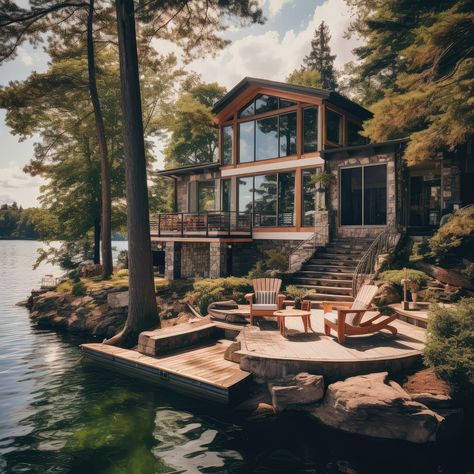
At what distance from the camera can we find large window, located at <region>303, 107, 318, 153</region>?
17.5 meters

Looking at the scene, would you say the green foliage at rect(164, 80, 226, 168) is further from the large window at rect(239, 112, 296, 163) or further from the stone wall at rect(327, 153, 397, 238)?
the stone wall at rect(327, 153, 397, 238)

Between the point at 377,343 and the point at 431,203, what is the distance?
1311cm

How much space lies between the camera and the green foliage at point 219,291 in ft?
43.6

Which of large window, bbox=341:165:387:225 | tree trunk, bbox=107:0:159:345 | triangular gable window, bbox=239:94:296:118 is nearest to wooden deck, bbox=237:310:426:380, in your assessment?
tree trunk, bbox=107:0:159:345

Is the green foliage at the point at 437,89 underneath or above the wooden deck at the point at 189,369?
above

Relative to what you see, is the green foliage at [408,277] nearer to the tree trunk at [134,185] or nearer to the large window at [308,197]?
the large window at [308,197]

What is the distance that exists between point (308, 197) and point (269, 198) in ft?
6.89

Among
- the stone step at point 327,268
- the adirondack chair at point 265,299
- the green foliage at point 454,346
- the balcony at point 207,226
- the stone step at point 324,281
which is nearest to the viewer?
the green foliage at point 454,346

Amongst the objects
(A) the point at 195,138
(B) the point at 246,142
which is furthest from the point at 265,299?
(A) the point at 195,138

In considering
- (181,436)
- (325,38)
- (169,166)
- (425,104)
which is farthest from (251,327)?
(325,38)

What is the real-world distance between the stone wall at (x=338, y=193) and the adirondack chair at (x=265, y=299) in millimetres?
6883

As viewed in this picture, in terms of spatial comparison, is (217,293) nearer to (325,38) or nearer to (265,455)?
(265,455)

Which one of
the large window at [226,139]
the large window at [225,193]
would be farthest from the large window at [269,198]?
the large window at [226,139]

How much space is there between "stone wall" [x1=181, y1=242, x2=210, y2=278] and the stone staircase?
19.6ft
